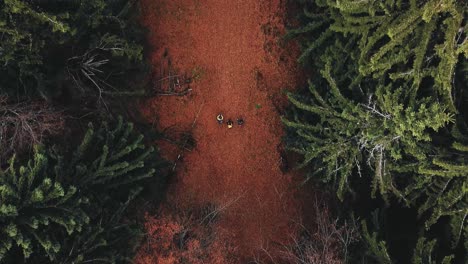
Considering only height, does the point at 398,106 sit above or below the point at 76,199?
above

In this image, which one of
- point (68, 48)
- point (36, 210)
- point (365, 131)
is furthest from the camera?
point (68, 48)

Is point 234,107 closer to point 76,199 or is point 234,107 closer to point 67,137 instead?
point 67,137

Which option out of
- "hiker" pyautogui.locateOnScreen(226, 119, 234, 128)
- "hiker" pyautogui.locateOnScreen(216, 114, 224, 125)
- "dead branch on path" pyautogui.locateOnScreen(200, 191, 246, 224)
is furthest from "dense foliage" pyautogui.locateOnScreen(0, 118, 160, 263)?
"hiker" pyautogui.locateOnScreen(226, 119, 234, 128)

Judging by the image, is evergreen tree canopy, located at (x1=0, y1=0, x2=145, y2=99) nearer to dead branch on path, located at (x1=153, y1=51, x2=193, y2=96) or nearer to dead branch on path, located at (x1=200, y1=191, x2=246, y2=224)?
dead branch on path, located at (x1=153, y1=51, x2=193, y2=96)

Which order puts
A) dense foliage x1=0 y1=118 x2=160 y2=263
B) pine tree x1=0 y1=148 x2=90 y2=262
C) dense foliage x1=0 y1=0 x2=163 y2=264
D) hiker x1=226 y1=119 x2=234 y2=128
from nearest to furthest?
pine tree x1=0 y1=148 x2=90 y2=262 < dense foliage x1=0 y1=118 x2=160 y2=263 < dense foliage x1=0 y1=0 x2=163 y2=264 < hiker x1=226 y1=119 x2=234 y2=128

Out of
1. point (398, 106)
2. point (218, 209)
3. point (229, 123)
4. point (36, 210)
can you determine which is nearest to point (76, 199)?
point (36, 210)

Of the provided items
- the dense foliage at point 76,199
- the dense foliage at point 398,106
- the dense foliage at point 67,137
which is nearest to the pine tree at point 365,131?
the dense foliage at point 398,106

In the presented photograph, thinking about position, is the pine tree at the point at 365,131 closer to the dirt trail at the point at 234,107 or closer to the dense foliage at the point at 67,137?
the dirt trail at the point at 234,107
